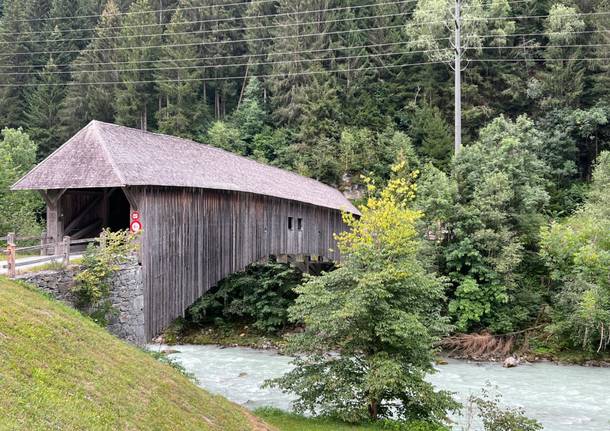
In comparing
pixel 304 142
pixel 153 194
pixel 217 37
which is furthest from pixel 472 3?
pixel 153 194

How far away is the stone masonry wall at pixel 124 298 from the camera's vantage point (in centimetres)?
1129

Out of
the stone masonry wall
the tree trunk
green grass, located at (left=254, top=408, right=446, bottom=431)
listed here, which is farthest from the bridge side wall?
the tree trunk

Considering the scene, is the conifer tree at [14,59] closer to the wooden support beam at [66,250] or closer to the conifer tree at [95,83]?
the conifer tree at [95,83]

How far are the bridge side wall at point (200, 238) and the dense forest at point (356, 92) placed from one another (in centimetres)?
694

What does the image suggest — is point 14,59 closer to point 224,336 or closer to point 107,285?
point 224,336

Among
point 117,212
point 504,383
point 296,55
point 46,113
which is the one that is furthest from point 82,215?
point 46,113

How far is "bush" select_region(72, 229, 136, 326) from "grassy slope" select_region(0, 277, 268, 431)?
1006 millimetres

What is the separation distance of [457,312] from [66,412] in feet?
61.7

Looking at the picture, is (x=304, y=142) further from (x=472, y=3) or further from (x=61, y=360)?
(x=61, y=360)

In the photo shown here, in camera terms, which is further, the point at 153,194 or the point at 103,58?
the point at 103,58

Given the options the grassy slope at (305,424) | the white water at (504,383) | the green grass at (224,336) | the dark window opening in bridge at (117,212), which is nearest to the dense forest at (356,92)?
the white water at (504,383)

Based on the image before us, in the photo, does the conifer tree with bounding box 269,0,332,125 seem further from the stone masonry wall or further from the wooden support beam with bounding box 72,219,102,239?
the stone masonry wall

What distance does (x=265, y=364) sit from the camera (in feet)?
70.0

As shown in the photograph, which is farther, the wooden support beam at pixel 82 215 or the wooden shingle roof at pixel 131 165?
the wooden support beam at pixel 82 215
